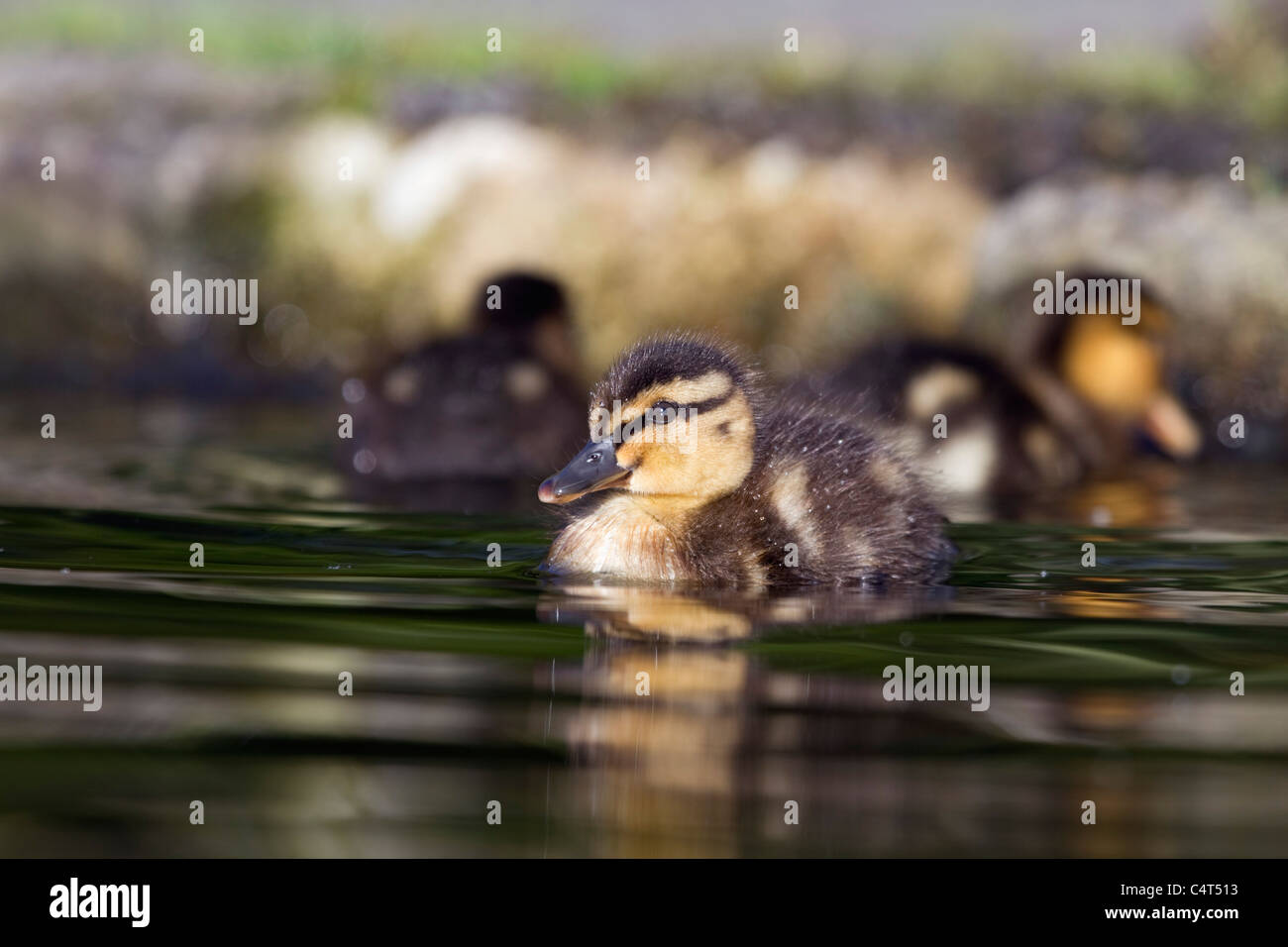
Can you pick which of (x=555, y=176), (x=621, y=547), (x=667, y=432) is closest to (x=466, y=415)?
(x=621, y=547)

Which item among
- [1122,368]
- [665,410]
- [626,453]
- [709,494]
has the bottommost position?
[709,494]

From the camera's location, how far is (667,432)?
5.01 m

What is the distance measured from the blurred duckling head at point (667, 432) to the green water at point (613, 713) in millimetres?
326

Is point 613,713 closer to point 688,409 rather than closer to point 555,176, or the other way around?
point 688,409

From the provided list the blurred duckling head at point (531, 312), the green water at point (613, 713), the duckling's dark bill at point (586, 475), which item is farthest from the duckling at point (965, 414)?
the duckling's dark bill at point (586, 475)

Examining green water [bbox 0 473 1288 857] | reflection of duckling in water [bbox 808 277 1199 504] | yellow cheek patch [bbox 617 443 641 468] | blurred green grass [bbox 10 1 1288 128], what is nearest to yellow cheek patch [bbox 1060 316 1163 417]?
reflection of duckling in water [bbox 808 277 1199 504]

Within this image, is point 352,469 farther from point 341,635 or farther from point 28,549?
point 341,635

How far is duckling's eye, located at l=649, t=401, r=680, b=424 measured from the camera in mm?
4984

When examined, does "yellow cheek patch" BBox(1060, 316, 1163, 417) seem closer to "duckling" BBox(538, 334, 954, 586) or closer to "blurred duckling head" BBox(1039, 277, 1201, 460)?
"blurred duckling head" BBox(1039, 277, 1201, 460)

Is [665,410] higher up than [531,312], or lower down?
lower down

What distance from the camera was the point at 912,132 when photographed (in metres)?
10.3

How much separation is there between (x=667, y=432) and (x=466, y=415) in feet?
9.10

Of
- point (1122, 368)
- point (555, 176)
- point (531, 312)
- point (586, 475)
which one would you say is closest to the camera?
point (586, 475)
